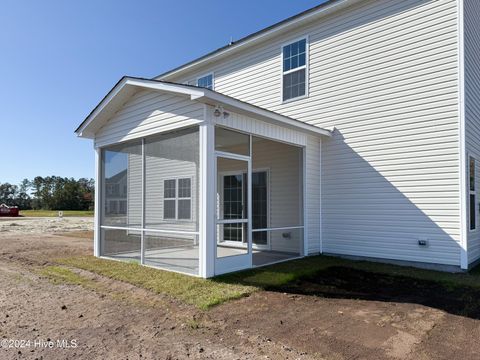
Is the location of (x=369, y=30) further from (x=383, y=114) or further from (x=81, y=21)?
(x=81, y=21)

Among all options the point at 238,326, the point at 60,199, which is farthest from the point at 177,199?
the point at 60,199

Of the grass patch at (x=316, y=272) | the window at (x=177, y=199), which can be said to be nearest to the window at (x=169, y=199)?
the window at (x=177, y=199)

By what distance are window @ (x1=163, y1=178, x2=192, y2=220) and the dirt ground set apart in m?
1.76

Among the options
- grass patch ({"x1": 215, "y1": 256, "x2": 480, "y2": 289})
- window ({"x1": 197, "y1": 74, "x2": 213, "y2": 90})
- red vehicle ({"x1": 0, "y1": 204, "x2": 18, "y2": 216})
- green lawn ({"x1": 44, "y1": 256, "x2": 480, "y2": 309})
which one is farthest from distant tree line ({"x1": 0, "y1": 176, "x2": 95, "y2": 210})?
grass patch ({"x1": 215, "y1": 256, "x2": 480, "y2": 289})

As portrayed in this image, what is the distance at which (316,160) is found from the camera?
30.0 feet

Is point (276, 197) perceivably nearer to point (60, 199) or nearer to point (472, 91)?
Answer: point (472, 91)

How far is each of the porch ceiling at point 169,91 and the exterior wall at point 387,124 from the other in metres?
1.03

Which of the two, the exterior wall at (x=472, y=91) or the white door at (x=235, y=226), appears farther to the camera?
the exterior wall at (x=472, y=91)

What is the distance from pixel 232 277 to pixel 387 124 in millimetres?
5084

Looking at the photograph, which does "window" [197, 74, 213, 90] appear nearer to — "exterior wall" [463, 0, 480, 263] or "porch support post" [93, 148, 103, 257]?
"porch support post" [93, 148, 103, 257]

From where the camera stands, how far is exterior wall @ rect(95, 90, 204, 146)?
665 centimetres

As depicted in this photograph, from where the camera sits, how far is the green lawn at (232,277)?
5.40 m

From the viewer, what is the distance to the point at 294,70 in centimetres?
1008

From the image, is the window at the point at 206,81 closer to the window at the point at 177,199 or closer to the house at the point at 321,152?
the house at the point at 321,152
